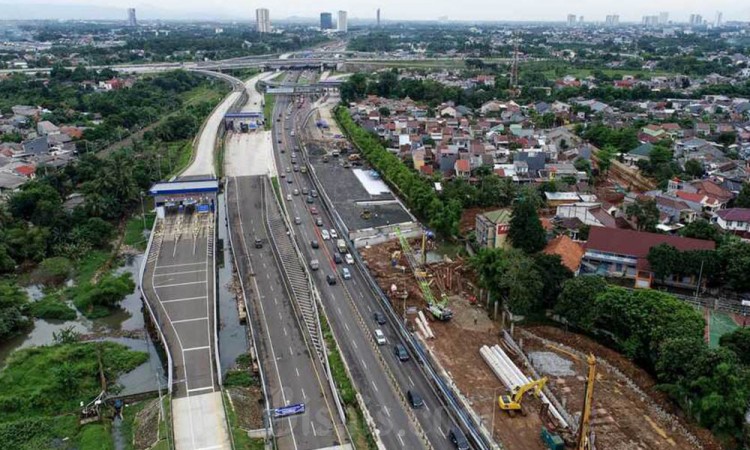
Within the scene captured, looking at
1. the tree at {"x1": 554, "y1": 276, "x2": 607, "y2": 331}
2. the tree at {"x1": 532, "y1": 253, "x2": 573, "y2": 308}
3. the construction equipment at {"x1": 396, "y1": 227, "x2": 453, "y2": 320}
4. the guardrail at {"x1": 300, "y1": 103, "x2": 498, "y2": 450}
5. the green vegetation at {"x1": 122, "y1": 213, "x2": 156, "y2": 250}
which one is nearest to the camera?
the guardrail at {"x1": 300, "y1": 103, "x2": 498, "y2": 450}

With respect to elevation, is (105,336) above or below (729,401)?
below

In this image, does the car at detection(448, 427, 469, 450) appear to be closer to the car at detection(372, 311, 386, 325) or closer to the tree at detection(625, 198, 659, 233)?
the car at detection(372, 311, 386, 325)

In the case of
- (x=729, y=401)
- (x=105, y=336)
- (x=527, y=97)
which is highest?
(x=527, y=97)

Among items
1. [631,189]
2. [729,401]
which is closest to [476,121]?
[631,189]

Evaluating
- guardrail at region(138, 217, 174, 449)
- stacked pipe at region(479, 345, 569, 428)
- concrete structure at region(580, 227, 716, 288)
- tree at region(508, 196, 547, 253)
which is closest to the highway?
stacked pipe at region(479, 345, 569, 428)

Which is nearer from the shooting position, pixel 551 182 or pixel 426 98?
pixel 551 182

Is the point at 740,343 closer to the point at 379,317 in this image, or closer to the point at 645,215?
the point at 645,215

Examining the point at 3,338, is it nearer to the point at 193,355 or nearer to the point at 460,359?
the point at 193,355
